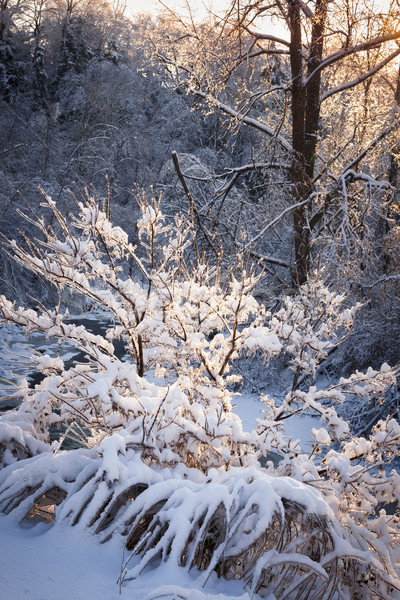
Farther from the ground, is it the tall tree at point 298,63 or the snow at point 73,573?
the tall tree at point 298,63

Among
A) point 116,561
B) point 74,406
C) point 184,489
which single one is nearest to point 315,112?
point 74,406

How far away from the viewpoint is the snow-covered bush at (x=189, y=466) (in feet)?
6.82

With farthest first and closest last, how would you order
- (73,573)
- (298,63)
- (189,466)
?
(298,63), (189,466), (73,573)

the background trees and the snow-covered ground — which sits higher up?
the background trees

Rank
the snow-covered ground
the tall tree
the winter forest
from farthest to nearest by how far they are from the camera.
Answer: the tall tree < the winter forest < the snow-covered ground

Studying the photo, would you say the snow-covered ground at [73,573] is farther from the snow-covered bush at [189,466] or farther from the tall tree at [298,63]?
the tall tree at [298,63]

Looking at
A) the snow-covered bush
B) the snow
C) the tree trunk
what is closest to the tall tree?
the tree trunk

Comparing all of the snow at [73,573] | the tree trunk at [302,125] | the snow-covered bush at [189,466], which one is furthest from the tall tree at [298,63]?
the snow at [73,573]

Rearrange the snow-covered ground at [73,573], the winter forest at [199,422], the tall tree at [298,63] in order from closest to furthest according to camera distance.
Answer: the snow-covered ground at [73,573] → the winter forest at [199,422] → the tall tree at [298,63]

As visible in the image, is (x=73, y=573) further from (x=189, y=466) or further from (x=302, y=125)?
(x=302, y=125)

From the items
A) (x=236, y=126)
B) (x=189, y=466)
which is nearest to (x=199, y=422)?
(x=189, y=466)

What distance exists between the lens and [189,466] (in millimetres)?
3023

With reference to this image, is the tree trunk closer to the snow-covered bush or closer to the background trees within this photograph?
the background trees

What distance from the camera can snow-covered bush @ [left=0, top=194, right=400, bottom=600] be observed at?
208cm
